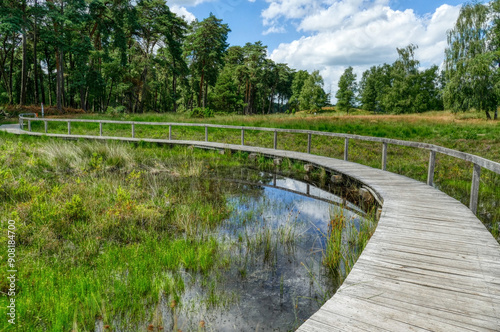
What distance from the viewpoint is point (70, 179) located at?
7.78m

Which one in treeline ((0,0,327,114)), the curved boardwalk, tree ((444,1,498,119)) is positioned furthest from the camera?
treeline ((0,0,327,114))

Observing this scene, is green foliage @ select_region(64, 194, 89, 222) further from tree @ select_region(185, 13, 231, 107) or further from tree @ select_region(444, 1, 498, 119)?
tree @ select_region(185, 13, 231, 107)

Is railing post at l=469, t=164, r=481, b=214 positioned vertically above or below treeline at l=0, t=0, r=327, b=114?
below

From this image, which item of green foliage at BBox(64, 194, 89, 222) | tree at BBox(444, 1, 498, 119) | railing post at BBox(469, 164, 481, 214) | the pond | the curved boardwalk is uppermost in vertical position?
tree at BBox(444, 1, 498, 119)

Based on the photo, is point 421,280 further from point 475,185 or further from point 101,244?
point 101,244

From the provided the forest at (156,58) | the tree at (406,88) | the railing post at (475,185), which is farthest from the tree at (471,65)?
the railing post at (475,185)

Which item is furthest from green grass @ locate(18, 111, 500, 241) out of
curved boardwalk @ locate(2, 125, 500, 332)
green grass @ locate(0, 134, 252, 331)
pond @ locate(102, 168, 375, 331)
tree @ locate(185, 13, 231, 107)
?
tree @ locate(185, 13, 231, 107)

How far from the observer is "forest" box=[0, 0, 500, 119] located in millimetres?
26484

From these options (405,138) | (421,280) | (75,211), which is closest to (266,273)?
(421,280)

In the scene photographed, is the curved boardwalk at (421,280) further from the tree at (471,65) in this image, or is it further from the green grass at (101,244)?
the tree at (471,65)

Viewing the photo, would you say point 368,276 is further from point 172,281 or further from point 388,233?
point 172,281

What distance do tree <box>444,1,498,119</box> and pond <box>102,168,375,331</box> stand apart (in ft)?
81.5

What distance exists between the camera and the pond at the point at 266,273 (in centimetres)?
310

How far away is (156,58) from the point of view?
120ft
